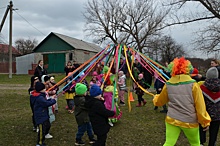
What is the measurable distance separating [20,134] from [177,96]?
3.39 m

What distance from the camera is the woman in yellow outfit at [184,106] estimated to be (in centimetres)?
269

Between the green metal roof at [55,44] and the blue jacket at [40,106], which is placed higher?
the green metal roof at [55,44]

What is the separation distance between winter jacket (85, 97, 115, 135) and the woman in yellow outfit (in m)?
0.92

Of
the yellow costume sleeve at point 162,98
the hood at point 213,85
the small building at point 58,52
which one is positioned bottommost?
the yellow costume sleeve at point 162,98

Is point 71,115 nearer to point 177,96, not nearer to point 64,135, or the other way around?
point 64,135

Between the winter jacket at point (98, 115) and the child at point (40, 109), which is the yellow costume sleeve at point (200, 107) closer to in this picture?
the winter jacket at point (98, 115)

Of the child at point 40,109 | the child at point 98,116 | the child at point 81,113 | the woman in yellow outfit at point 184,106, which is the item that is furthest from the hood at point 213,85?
the child at point 40,109

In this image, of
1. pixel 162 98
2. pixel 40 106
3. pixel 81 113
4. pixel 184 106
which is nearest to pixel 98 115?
pixel 81 113

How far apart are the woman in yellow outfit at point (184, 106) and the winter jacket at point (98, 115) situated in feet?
3.01

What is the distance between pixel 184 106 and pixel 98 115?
1258mm

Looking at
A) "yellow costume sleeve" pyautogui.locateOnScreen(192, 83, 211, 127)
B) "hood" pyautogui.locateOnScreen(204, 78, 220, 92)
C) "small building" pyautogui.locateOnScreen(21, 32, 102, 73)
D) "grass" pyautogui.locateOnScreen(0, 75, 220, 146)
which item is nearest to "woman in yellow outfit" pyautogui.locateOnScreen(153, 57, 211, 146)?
"yellow costume sleeve" pyautogui.locateOnScreen(192, 83, 211, 127)

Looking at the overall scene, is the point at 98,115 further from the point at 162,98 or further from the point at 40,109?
the point at 40,109

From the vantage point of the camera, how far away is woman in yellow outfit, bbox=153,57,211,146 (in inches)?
106

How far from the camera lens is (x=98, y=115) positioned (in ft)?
10.9
